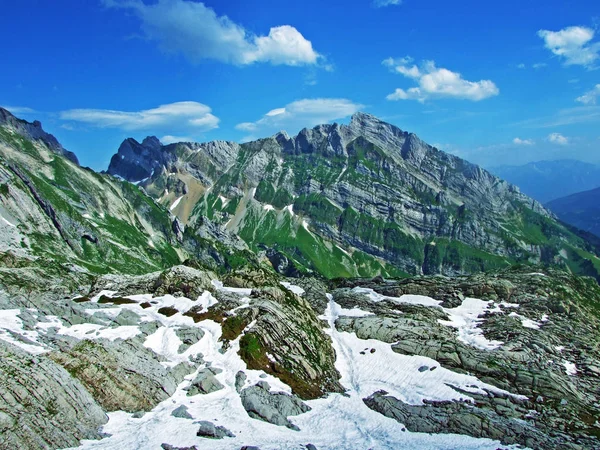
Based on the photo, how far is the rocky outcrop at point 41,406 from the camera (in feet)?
124

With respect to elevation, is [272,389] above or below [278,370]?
below

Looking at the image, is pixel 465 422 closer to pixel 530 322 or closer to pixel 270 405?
pixel 270 405

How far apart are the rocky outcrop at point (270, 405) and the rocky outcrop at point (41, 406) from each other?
56.4ft

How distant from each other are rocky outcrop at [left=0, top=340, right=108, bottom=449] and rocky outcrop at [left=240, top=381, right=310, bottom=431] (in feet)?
56.4

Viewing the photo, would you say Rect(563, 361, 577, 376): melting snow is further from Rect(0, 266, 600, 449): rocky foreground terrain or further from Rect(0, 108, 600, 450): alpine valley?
Rect(0, 108, 600, 450): alpine valley

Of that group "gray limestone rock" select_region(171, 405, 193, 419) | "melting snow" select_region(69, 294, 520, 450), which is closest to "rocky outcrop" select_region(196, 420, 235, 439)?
"melting snow" select_region(69, 294, 520, 450)

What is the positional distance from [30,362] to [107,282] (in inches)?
1940

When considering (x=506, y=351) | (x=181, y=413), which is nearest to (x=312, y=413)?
(x=181, y=413)

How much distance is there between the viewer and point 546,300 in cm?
10450

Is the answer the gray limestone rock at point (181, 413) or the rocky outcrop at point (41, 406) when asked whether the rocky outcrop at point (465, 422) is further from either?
the rocky outcrop at point (41, 406)

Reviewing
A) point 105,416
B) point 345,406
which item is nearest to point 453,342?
point 345,406

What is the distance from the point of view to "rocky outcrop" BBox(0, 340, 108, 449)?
124 feet

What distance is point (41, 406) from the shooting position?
4134cm

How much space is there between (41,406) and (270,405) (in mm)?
26099
